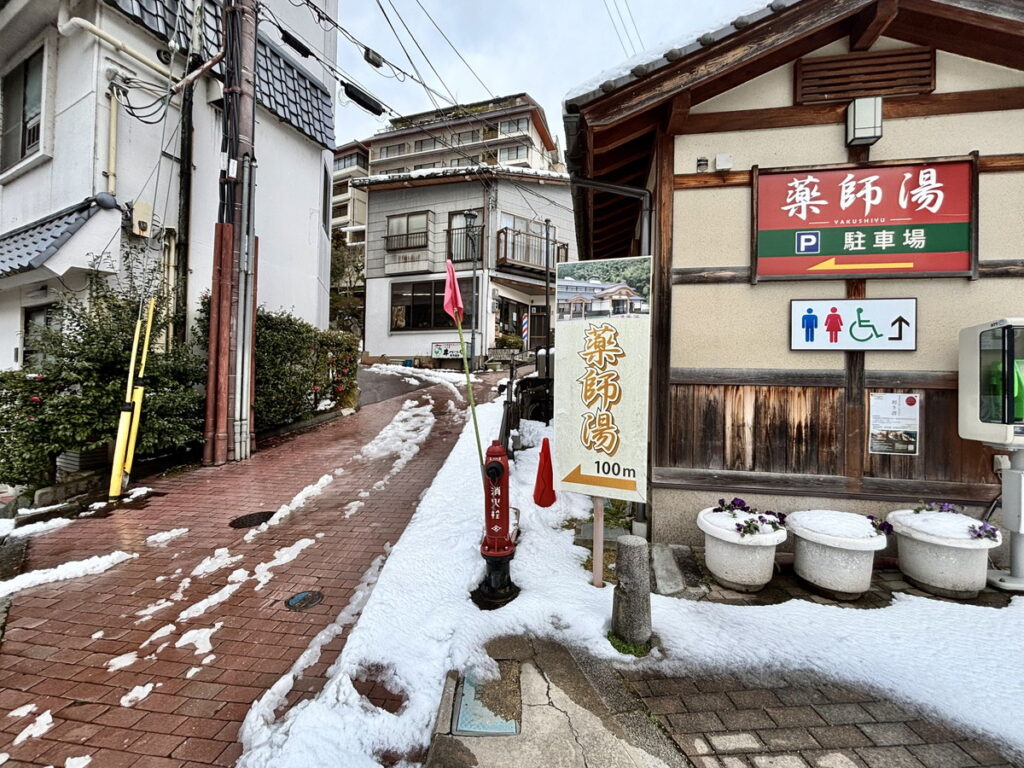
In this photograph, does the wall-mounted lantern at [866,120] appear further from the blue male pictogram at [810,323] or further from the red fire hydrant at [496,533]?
the red fire hydrant at [496,533]

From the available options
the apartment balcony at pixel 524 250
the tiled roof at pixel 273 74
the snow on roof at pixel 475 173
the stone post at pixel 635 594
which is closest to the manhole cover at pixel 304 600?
the stone post at pixel 635 594

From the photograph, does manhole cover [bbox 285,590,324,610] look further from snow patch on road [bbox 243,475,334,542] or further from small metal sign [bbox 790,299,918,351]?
small metal sign [bbox 790,299,918,351]

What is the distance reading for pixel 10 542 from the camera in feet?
16.1

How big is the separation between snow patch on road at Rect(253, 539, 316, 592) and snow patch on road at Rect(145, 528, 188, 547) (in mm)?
1450

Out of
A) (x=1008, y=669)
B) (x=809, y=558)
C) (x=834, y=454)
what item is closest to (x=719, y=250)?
(x=834, y=454)

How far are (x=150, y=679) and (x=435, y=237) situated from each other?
2082cm

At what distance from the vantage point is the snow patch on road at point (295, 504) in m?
5.20

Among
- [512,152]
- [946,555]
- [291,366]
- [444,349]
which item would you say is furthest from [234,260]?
[512,152]

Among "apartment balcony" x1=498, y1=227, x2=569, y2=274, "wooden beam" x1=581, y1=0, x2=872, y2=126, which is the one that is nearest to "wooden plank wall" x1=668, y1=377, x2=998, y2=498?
"wooden beam" x1=581, y1=0, x2=872, y2=126

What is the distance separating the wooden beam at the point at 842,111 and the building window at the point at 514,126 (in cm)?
2598

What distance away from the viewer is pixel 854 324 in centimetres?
421

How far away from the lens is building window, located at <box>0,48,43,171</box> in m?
8.57

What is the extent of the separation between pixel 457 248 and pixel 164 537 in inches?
723

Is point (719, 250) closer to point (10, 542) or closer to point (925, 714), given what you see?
point (925, 714)
